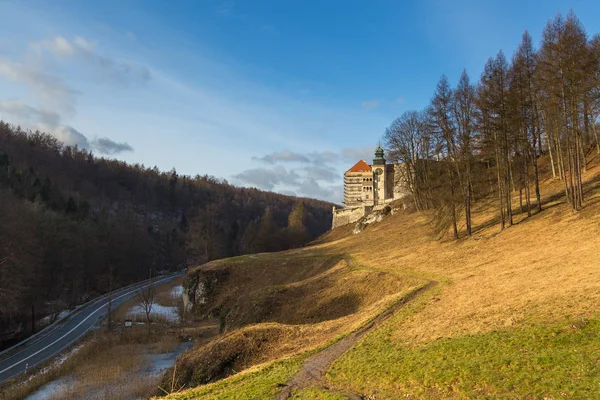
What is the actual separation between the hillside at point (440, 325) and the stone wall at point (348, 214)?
1713 inches

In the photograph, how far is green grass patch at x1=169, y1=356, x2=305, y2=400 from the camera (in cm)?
1219

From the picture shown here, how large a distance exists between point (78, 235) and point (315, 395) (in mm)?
80512

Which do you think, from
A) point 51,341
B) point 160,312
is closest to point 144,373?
point 51,341

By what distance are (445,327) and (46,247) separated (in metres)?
70.2

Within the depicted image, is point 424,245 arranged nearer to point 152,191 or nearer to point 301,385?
point 301,385

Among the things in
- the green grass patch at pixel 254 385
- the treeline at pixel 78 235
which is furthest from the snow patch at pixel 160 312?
the green grass patch at pixel 254 385

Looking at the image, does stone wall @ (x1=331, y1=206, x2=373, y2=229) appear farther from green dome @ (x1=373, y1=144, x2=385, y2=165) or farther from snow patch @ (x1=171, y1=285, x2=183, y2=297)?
snow patch @ (x1=171, y1=285, x2=183, y2=297)

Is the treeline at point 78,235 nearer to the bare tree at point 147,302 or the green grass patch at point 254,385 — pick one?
the bare tree at point 147,302

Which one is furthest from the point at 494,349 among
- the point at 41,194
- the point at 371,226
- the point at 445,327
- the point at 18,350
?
the point at 41,194

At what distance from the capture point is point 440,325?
594 inches

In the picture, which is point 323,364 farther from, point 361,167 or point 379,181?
point 361,167

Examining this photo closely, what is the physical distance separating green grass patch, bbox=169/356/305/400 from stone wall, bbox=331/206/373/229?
65.9 metres

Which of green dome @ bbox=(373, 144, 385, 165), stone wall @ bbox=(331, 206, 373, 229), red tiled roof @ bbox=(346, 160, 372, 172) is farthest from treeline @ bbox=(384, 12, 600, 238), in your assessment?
red tiled roof @ bbox=(346, 160, 372, 172)

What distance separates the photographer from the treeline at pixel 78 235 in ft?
181
